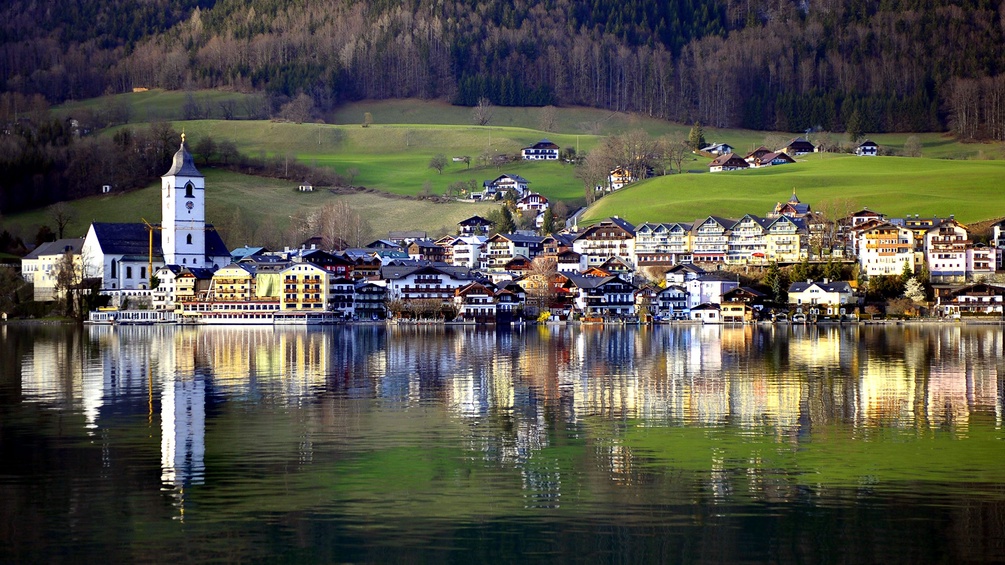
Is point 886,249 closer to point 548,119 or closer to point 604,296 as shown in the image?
point 604,296

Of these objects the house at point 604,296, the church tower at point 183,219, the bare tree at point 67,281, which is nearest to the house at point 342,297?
the church tower at point 183,219

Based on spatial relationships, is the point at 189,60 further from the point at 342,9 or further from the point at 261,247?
the point at 261,247

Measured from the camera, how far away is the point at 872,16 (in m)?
140

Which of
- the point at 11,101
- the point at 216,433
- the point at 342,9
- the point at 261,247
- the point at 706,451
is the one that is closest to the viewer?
the point at 706,451

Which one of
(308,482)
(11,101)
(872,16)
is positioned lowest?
(308,482)

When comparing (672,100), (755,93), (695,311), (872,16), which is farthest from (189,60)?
(695,311)

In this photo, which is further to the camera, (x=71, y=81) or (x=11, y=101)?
(x=71, y=81)

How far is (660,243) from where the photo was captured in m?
79.6

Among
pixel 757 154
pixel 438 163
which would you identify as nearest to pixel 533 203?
pixel 438 163

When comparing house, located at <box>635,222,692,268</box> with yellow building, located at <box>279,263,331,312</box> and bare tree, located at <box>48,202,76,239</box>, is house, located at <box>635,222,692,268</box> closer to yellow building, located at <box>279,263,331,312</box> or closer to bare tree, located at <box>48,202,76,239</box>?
yellow building, located at <box>279,263,331,312</box>

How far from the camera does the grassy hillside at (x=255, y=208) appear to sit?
8725 centimetres

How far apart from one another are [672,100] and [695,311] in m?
67.1

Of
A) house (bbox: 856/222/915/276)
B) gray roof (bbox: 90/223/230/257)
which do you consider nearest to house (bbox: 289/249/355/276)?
gray roof (bbox: 90/223/230/257)

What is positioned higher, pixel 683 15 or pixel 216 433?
pixel 683 15
